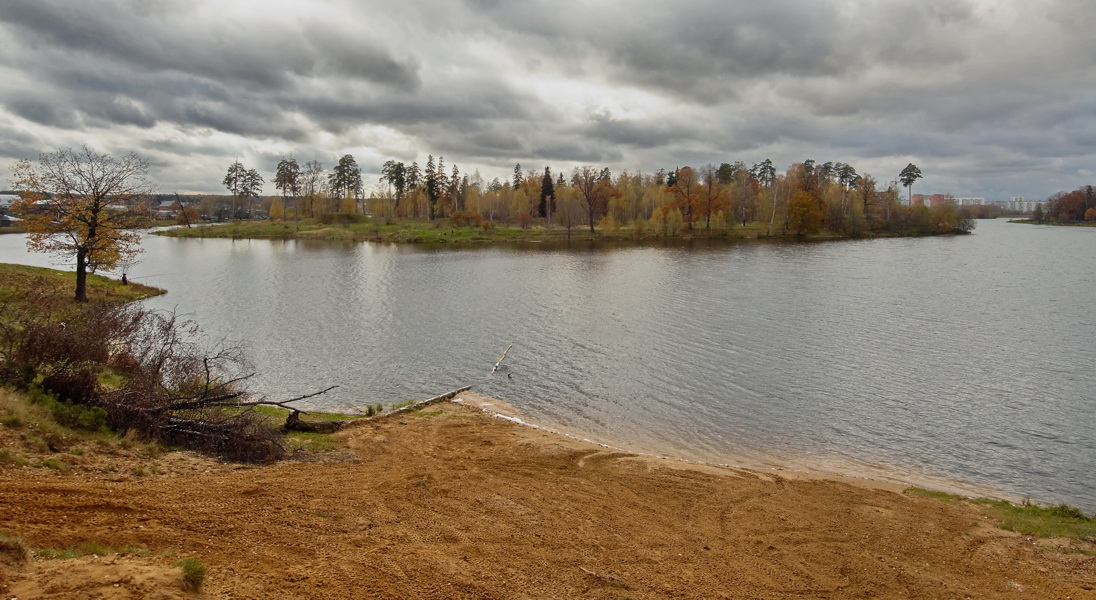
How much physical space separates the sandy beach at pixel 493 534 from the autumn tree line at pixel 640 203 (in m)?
102

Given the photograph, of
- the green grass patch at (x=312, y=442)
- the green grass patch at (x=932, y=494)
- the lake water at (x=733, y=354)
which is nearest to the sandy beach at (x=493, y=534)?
the green grass patch at (x=932, y=494)

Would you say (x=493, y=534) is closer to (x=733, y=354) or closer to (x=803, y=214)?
(x=733, y=354)

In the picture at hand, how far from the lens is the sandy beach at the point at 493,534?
27.1 feet

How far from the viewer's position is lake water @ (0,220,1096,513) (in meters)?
18.7

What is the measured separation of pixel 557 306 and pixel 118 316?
27.7m

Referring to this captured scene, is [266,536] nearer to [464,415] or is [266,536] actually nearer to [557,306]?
[464,415]

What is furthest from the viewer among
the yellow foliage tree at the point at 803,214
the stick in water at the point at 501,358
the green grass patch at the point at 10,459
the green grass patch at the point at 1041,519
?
the yellow foliage tree at the point at 803,214

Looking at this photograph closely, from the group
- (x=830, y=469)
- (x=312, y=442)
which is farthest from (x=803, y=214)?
(x=312, y=442)

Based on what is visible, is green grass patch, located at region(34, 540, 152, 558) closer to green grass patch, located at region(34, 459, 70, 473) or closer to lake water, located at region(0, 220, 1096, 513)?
green grass patch, located at region(34, 459, 70, 473)

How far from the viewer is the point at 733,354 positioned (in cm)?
2905

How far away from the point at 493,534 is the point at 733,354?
2127 centimetres

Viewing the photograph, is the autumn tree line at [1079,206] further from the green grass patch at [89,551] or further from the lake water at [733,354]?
the green grass patch at [89,551]

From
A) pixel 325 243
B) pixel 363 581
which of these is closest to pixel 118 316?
pixel 363 581

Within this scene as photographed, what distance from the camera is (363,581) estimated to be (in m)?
8.43
